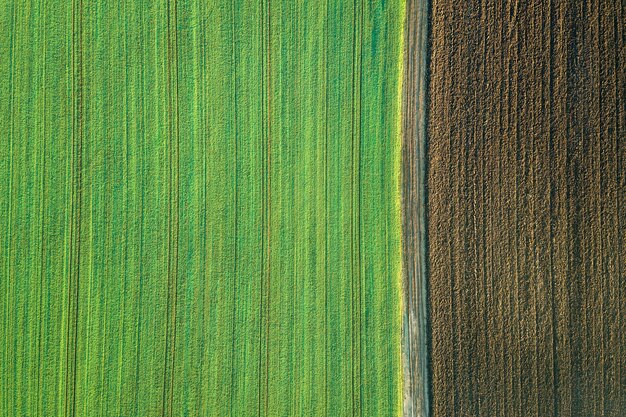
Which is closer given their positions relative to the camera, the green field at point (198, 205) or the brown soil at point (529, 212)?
the brown soil at point (529, 212)

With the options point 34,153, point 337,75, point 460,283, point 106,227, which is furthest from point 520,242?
point 34,153

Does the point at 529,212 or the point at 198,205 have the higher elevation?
the point at 198,205

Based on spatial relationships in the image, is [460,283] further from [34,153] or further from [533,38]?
[34,153]

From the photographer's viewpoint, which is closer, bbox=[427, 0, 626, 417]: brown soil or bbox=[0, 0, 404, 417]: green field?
bbox=[427, 0, 626, 417]: brown soil
